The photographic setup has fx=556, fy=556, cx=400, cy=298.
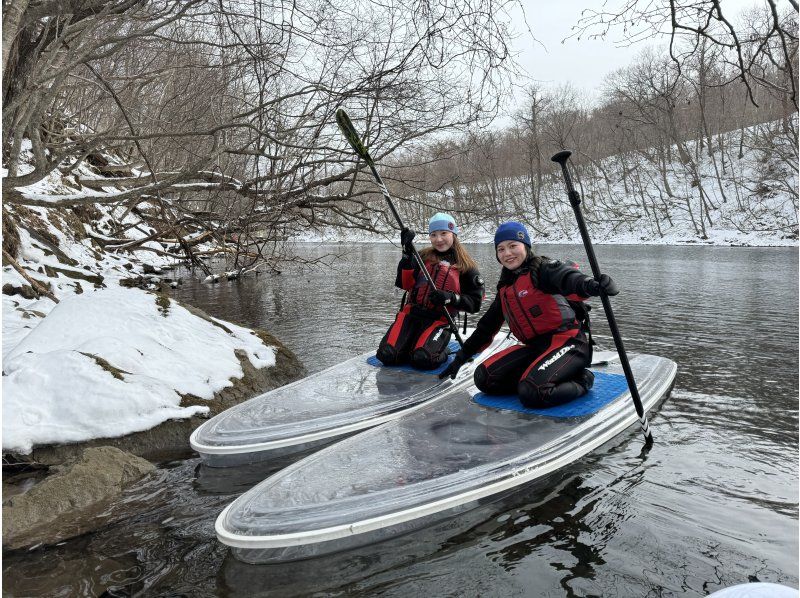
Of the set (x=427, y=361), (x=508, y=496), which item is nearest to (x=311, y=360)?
(x=427, y=361)

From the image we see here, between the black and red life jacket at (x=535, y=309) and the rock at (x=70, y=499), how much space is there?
10.3 ft

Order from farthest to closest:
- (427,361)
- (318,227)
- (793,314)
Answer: (793,314)
(318,227)
(427,361)

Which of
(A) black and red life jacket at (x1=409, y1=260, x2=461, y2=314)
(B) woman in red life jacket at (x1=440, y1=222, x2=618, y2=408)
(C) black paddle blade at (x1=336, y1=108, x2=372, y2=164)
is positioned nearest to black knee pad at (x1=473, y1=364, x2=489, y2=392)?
(B) woman in red life jacket at (x1=440, y1=222, x2=618, y2=408)

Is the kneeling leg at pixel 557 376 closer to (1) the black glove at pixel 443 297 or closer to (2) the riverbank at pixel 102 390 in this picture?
(1) the black glove at pixel 443 297

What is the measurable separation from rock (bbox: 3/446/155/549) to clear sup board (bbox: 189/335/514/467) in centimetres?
52

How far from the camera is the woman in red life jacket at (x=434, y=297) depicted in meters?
5.61

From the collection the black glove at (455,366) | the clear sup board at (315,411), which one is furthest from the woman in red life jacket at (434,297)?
the black glove at (455,366)

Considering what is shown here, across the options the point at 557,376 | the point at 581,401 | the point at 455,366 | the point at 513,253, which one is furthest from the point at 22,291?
the point at 581,401

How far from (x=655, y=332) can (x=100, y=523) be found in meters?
8.46

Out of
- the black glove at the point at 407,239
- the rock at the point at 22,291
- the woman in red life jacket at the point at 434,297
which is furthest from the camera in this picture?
the rock at the point at 22,291

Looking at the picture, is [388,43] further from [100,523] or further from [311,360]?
[100,523]

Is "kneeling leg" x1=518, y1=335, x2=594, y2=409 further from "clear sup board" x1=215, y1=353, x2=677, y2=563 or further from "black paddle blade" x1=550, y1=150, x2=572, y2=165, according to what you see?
"black paddle blade" x1=550, y1=150, x2=572, y2=165

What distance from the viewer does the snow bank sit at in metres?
4.41

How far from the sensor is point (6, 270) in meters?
9.25
